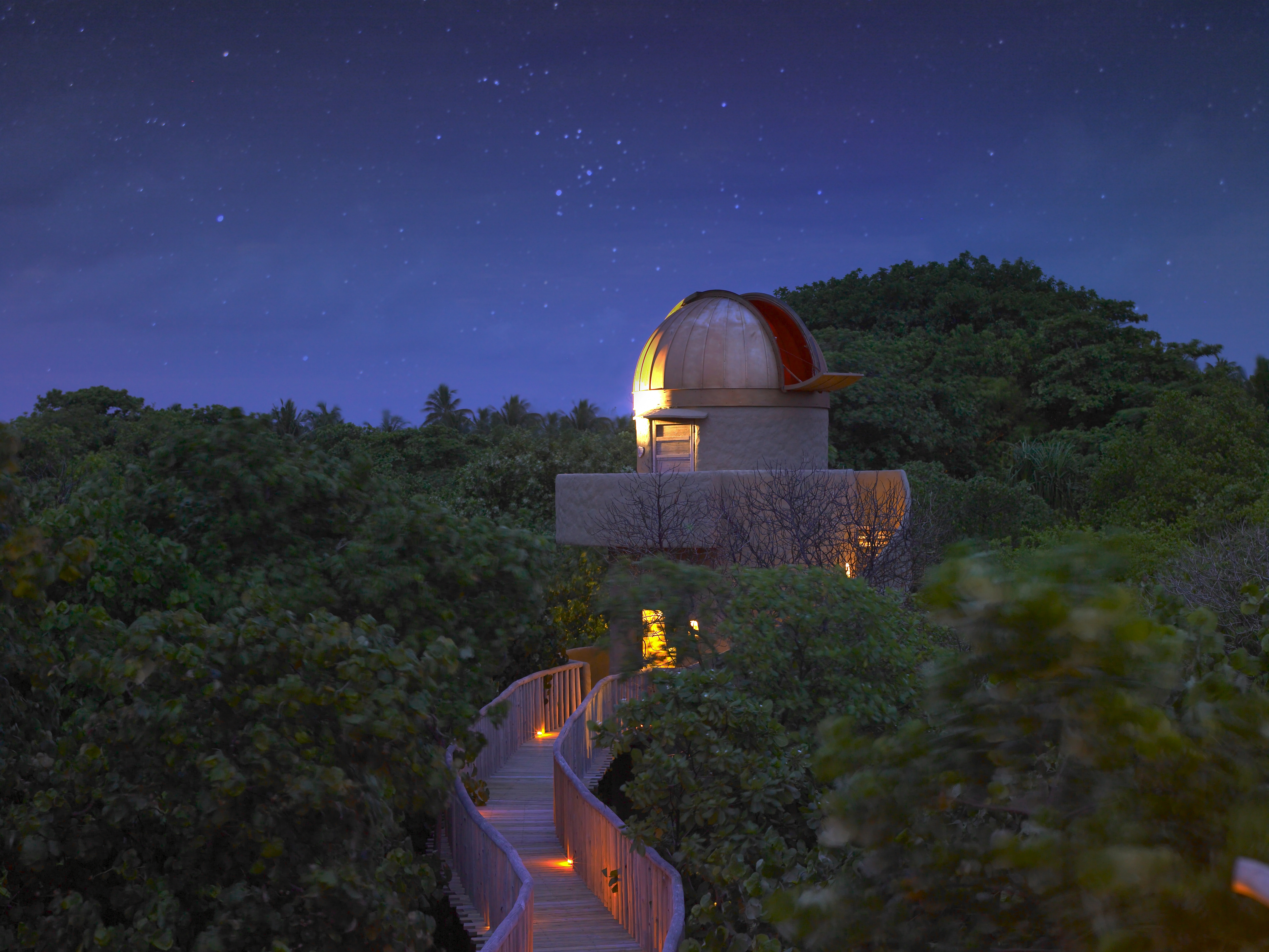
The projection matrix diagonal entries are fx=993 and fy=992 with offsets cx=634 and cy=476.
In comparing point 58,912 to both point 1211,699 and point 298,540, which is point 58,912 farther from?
point 1211,699

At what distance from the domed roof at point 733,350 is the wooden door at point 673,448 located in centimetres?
96

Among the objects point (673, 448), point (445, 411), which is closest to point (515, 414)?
point (445, 411)

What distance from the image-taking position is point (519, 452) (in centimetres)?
3244

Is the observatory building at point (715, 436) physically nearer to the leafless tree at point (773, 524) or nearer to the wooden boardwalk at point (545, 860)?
the leafless tree at point (773, 524)

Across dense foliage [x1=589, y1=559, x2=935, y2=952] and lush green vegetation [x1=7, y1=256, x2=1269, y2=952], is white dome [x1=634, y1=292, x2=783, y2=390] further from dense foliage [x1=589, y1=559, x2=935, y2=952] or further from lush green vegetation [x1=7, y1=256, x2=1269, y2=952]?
dense foliage [x1=589, y1=559, x2=935, y2=952]

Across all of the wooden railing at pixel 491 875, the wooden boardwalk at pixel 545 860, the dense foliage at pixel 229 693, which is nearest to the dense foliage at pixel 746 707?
the wooden boardwalk at pixel 545 860

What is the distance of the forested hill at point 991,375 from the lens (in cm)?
3772

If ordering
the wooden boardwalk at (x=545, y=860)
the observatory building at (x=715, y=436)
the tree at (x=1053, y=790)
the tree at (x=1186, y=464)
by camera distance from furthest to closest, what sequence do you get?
1. the tree at (x=1186, y=464)
2. the observatory building at (x=715, y=436)
3. the wooden boardwalk at (x=545, y=860)
4. the tree at (x=1053, y=790)

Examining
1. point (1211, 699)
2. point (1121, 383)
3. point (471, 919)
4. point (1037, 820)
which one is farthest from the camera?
point (1121, 383)

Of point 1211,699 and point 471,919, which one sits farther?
point 471,919

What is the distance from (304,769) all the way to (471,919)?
19.7ft

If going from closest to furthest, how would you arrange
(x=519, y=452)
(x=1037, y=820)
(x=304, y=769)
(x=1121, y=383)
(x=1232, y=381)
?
(x=1037, y=820) < (x=304, y=769) < (x=519, y=452) < (x=1232, y=381) < (x=1121, y=383)

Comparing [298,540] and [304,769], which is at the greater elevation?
[298,540]

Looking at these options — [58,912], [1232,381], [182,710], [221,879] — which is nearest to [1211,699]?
[182,710]
